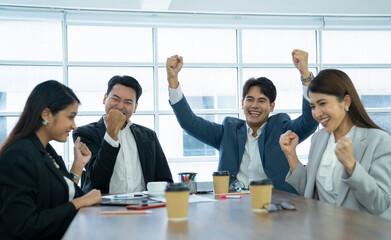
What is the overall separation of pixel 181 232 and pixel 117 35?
4.48m

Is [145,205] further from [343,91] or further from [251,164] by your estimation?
[251,164]

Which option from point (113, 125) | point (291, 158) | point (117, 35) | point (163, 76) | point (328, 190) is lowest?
point (328, 190)

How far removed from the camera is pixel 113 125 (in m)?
2.64

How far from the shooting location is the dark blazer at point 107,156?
8.49 feet

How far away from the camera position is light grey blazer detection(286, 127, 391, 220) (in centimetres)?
189

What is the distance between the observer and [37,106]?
1915 mm

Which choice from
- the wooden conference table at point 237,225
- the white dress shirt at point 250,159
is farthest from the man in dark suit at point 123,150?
the wooden conference table at point 237,225

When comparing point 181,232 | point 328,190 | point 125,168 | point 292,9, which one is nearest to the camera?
point 181,232

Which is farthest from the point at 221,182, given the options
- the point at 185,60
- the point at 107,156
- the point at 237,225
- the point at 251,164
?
the point at 185,60

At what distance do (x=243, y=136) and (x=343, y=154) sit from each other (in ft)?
4.16

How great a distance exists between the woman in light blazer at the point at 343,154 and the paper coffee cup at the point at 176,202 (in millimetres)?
819

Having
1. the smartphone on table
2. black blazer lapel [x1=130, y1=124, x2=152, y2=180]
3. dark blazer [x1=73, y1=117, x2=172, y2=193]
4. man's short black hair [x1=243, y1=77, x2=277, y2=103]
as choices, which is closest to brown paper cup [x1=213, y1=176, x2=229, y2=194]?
the smartphone on table

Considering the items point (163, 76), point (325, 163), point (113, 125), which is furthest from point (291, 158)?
point (163, 76)

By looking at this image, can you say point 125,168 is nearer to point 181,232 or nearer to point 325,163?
point 325,163
